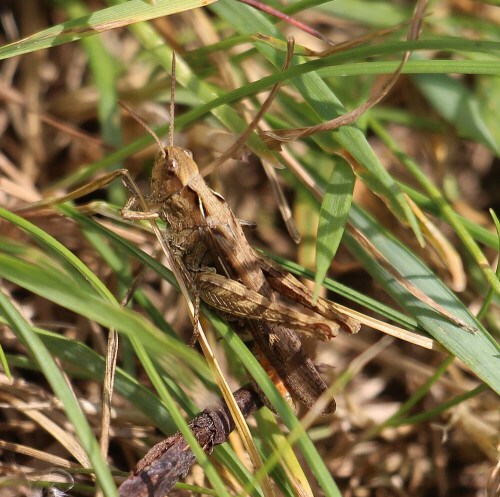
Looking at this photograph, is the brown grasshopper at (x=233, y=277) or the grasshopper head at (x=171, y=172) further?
the grasshopper head at (x=171, y=172)

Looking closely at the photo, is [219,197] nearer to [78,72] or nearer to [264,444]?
[264,444]

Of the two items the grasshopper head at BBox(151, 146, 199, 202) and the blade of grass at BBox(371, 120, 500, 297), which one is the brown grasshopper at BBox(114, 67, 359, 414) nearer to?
the grasshopper head at BBox(151, 146, 199, 202)

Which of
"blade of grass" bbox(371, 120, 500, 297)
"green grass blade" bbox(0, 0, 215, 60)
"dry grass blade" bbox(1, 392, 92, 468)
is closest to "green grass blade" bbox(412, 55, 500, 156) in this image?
"blade of grass" bbox(371, 120, 500, 297)

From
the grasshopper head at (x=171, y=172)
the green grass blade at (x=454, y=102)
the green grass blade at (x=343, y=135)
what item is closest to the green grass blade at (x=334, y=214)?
the green grass blade at (x=343, y=135)

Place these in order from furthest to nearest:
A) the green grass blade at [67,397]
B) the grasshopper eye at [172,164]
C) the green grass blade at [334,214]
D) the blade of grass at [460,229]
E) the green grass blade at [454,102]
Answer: the green grass blade at [454,102] < the grasshopper eye at [172,164] < the blade of grass at [460,229] < the green grass blade at [334,214] < the green grass blade at [67,397]

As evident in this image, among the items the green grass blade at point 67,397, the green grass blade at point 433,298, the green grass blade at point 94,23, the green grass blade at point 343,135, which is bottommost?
the green grass blade at point 433,298

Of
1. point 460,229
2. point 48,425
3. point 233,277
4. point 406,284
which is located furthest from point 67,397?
point 460,229

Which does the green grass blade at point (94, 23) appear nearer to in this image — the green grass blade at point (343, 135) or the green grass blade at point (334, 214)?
the green grass blade at point (343, 135)

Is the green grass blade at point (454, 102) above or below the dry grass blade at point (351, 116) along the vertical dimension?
below
